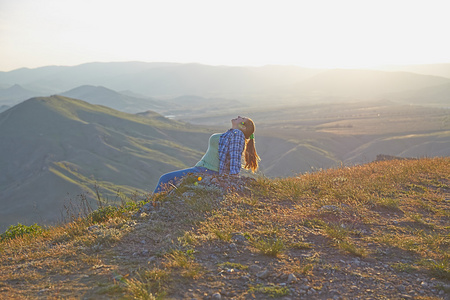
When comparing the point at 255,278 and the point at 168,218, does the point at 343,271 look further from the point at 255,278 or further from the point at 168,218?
the point at 168,218

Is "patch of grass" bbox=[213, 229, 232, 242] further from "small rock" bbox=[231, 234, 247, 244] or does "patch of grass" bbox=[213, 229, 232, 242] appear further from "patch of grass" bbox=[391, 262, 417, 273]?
"patch of grass" bbox=[391, 262, 417, 273]

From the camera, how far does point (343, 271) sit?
3803 mm

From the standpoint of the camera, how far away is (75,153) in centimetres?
6450

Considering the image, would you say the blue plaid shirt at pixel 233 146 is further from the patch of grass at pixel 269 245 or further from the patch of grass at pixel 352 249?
the patch of grass at pixel 352 249

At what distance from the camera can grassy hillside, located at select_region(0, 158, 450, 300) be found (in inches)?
135

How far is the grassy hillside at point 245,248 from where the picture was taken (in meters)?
3.43

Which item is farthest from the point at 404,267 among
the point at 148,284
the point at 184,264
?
the point at 148,284

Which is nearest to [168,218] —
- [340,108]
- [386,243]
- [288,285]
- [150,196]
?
[150,196]

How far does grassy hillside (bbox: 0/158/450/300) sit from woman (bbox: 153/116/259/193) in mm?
397

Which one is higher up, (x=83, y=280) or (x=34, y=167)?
(x=83, y=280)

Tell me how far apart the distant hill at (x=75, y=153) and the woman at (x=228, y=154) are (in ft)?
120

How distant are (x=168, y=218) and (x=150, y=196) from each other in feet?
3.22

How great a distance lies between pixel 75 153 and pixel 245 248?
213 ft

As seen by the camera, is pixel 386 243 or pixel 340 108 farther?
pixel 340 108
